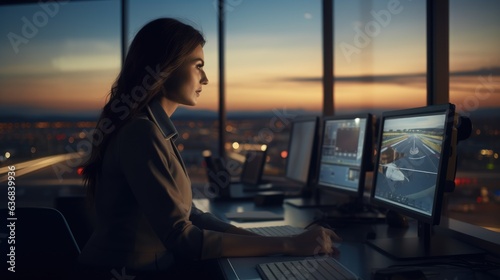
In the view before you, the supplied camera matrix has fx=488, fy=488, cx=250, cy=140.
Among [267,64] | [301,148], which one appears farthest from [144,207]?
[267,64]

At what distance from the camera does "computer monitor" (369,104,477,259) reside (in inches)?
67.4

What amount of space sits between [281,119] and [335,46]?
0.82 metres

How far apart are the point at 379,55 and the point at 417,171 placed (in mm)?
2202

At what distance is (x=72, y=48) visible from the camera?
4867mm

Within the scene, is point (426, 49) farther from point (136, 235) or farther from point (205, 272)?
point (136, 235)

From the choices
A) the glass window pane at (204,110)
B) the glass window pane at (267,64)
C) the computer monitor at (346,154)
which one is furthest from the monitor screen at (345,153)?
the glass window pane at (204,110)

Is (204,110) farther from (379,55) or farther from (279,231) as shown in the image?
(279,231)

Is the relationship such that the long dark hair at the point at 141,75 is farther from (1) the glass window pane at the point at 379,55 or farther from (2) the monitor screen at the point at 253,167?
(2) the monitor screen at the point at 253,167

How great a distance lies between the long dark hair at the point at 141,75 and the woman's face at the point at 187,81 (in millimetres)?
30

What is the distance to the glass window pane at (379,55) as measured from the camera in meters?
3.17

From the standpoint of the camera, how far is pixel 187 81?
6.19 ft

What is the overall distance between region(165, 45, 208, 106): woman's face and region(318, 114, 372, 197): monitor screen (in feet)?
3.49

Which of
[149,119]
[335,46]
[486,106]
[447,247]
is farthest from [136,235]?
[335,46]

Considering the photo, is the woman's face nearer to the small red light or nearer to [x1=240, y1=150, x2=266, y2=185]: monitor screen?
the small red light
